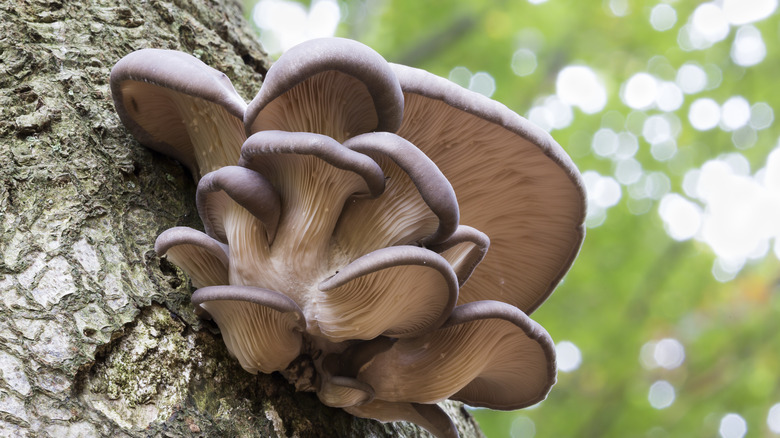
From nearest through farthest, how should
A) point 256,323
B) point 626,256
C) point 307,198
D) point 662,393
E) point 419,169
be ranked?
point 419,169
point 256,323
point 307,198
point 626,256
point 662,393

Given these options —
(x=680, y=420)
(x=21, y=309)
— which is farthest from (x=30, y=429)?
(x=680, y=420)

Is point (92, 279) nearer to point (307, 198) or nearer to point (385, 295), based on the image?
point (307, 198)

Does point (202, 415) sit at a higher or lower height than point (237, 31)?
lower

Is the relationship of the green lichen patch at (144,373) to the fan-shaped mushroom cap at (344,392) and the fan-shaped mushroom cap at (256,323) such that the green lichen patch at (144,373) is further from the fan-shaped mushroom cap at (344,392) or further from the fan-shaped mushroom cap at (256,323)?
the fan-shaped mushroom cap at (344,392)

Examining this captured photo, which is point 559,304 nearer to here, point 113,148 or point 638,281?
point 638,281

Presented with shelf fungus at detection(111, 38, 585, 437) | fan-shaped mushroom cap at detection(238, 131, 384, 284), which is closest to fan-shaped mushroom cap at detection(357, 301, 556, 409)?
shelf fungus at detection(111, 38, 585, 437)

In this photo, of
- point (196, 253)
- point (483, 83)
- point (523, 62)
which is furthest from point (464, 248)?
point (523, 62)
